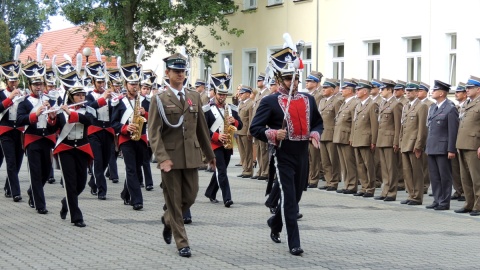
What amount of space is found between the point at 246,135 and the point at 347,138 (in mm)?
4568

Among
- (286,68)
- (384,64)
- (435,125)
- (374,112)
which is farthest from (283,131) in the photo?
(384,64)

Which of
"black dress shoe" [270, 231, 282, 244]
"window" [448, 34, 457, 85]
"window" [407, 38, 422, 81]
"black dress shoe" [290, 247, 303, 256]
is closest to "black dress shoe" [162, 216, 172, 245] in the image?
"black dress shoe" [270, 231, 282, 244]

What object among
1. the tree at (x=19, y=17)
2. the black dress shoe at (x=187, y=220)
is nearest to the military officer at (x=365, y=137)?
the black dress shoe at (x=187, y=220)

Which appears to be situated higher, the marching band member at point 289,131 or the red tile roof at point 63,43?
the red tile roof at point 63,43

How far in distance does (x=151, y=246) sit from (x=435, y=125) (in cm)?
665

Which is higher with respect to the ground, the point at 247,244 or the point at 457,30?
the point at 457,30

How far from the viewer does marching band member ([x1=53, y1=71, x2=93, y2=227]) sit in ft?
45.9

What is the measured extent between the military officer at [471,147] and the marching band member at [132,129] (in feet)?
15.9

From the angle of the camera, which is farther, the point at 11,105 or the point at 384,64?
the point at 384,64

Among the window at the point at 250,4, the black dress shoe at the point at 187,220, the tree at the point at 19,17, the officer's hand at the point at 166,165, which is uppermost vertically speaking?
the tree at the point at 19,17

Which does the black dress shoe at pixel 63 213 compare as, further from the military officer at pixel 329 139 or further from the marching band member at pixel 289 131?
the military officer at pixel 329 139

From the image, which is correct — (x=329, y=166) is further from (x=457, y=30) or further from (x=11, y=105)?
(x=457, y=30)

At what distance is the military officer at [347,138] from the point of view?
19.6 metres

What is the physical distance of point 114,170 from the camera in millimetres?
21625
